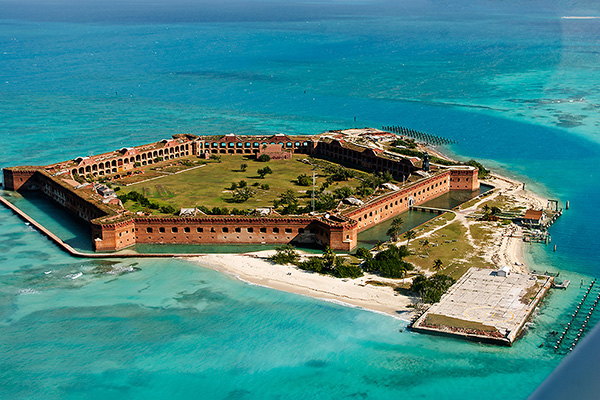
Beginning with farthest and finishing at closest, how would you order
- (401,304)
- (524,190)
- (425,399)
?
(524,190), (401,304), (425,399)

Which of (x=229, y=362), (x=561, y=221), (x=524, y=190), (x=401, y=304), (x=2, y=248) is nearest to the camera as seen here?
(x=229, y=362)

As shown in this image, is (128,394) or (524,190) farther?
(524,190)

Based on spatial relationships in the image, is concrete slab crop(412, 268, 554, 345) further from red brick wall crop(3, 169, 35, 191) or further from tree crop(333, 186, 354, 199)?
red brick wall crop(3, 169, 35, 191)

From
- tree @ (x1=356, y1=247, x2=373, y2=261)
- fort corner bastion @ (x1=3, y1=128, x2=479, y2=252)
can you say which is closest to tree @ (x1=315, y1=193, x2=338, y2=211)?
fort corner bastion @ (x1=3, y1=128, x2=479, y2=252)

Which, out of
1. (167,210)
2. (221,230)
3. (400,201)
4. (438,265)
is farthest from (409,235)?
(167,210)

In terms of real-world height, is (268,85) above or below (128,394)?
above

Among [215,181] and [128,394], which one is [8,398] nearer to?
[128,394]

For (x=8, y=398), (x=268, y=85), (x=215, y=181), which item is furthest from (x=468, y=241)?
(x=268, y=85)
